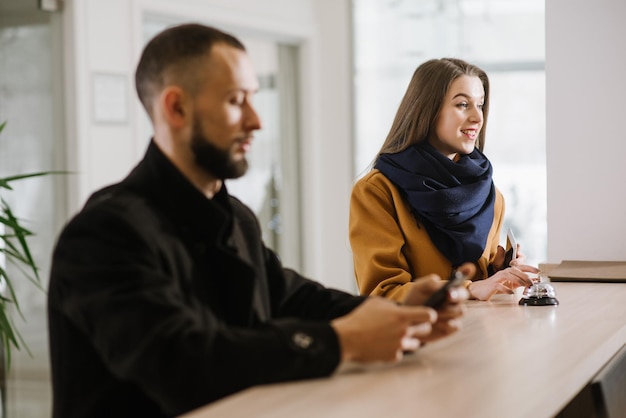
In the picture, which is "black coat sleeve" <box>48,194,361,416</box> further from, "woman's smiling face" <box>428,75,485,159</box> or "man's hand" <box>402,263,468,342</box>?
"woman's smiling face" <box>428,75,485,159</box>

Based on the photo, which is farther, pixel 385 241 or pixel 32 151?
pixel 32 151

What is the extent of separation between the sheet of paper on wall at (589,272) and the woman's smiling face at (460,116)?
1.72ft

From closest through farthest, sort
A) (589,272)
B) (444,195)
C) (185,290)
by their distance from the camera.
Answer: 1. (185,290)
2. (444,195)
3. (589,272)

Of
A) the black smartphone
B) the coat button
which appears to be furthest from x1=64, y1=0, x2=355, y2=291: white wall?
the coat button

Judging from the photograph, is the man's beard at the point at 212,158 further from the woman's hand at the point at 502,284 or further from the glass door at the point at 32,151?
the glass door at the point at 32,151

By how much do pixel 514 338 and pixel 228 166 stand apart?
67cm

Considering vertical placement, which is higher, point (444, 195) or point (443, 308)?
point (444, 195)

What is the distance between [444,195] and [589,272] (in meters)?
0.62

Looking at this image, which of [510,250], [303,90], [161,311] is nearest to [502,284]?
[510,250]

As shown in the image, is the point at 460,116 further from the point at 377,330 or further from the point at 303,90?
the point at 303,90

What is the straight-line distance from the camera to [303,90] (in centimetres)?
722

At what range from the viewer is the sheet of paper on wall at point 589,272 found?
121 inches

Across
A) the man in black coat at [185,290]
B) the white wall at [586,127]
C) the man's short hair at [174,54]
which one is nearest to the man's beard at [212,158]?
the man in black coat at [185,290]

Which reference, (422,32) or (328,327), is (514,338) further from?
(422,32)
